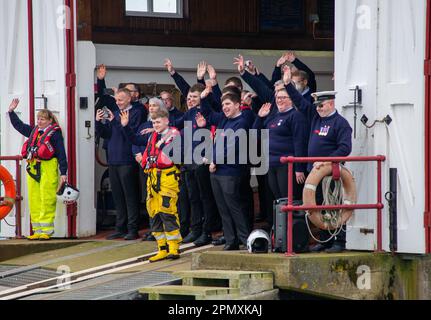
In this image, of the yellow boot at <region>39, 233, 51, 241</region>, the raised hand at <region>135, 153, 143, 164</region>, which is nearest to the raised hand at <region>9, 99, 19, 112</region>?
the yellow boot at <region>39, 233, 51, 241</region>

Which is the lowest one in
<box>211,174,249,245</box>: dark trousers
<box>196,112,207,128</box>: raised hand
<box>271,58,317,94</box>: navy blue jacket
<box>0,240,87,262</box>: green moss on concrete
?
<box>0,240,87,262</box>: green moss on concrete

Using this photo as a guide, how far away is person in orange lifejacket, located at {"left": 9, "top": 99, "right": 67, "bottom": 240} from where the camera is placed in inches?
612

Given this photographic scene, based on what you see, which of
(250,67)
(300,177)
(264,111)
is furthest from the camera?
(250,67)

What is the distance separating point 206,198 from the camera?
14.7 metres

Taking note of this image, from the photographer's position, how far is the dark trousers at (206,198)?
14609 mm

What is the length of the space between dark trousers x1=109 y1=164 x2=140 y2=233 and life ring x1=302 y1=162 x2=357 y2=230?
3746 millimetres

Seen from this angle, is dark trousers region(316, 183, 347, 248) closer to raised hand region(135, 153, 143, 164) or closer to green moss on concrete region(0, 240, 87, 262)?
raised hand region(135, 153, 143, 164)

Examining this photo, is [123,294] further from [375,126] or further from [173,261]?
[375,126]

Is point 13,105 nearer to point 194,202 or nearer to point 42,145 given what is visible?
point 42,145

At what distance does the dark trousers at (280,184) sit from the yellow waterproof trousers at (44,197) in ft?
10.7

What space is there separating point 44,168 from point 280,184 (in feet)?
11.7

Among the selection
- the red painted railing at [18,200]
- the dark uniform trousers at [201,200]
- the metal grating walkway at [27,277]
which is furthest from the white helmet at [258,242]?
the red painted railing at [18,200]

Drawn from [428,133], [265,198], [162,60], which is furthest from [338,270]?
[162,60]
